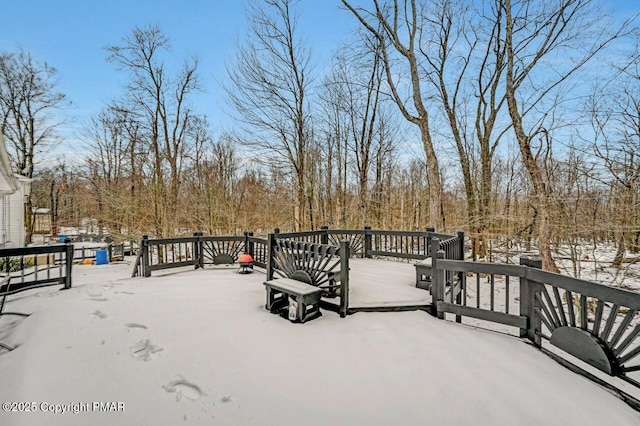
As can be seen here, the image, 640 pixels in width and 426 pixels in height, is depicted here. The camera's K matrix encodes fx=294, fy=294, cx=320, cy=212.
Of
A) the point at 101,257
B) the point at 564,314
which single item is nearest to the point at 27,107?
the point at 101,257

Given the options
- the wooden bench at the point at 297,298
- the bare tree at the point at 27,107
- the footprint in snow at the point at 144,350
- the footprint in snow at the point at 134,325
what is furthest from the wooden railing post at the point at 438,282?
the bare tree at the point at 27,107

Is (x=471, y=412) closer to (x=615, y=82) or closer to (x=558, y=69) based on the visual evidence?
(x=615, y=82)

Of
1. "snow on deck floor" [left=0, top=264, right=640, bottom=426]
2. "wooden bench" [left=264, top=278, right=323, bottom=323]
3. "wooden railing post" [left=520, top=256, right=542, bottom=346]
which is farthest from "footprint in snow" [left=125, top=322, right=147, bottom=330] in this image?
"wooden railing post" [left=520, top=256, right=542, bottom=346]

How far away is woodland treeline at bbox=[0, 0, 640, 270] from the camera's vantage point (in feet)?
23.2

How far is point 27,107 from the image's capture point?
1558 centimetres

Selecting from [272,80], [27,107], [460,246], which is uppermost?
[27,107]

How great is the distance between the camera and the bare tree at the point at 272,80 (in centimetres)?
1131

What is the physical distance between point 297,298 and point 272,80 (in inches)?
394

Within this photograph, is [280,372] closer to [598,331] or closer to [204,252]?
[598,331]

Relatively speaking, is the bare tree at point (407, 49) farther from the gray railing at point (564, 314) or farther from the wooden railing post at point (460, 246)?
the gray railing at point (564, 314)

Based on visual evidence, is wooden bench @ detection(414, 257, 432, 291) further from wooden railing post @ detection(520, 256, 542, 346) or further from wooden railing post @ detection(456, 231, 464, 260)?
wooden railing post @ detection(520, 256, 542, 346)

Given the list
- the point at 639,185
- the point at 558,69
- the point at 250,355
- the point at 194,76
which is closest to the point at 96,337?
the point at 250,355

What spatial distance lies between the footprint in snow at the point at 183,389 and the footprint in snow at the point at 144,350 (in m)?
0.58

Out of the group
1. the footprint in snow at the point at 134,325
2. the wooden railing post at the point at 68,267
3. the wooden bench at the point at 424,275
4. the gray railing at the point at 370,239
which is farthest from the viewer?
the gray railing at the point at 370,239
